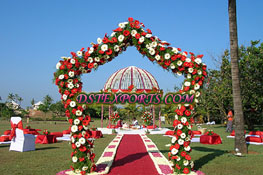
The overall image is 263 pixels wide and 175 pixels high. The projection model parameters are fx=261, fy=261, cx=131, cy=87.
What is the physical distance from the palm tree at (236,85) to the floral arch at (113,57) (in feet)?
12.7

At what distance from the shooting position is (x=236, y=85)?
10523 mm

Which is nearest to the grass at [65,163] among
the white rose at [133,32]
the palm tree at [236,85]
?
the palm tree at [236,85]

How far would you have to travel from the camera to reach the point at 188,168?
23.0 ft

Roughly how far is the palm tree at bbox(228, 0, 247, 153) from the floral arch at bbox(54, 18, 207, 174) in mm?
3864

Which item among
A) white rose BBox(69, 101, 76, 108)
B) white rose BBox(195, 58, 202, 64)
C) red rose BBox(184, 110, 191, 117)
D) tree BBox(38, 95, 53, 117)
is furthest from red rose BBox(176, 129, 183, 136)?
tree BBox(38, 95, 53, 117)

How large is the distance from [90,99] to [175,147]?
2.66 metres

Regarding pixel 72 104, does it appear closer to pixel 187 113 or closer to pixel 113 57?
pixel 113 57

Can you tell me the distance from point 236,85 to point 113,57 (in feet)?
18.5

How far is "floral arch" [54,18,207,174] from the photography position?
23.0 ft

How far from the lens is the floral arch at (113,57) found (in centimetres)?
700

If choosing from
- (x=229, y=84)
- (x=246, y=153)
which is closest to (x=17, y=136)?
(x=246, y=153)

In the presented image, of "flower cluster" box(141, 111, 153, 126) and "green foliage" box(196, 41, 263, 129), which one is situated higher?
"green foliage" box(196, 41, 263, 129)

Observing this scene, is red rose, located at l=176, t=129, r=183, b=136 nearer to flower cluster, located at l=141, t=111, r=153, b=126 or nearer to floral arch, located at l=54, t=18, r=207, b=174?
floral arch, located at l=54, t=18, r=207, b=174

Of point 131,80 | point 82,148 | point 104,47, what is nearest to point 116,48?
point 104,47
